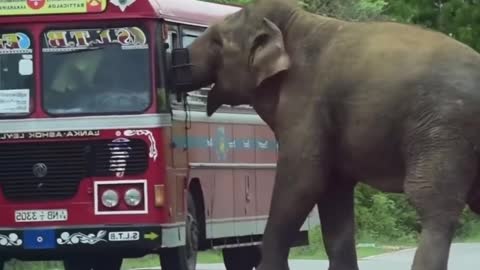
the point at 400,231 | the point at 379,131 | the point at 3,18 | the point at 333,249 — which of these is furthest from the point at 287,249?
the point at 400,231

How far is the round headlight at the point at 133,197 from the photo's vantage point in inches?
630

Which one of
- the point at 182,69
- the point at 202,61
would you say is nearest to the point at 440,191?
the point at 202,61

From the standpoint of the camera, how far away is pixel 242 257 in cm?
1989

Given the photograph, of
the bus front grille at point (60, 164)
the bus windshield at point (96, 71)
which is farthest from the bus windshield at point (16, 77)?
the bus front grille at point (60, 164)

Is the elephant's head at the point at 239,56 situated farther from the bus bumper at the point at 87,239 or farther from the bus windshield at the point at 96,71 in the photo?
the bus bumper at the point at 87,239

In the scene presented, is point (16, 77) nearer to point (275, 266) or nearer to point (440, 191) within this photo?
point (275, 266)

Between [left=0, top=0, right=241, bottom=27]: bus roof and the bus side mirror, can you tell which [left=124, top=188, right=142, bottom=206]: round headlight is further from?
the bus side mirror

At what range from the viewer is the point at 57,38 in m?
16.1

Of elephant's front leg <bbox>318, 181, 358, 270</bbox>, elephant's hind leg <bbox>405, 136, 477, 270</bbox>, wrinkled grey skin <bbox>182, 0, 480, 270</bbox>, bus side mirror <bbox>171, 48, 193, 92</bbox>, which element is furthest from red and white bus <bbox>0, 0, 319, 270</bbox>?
elephant's hind leg <bbox>405, 136, 477, 270</bbox>

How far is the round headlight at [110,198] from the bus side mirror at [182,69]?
307cm

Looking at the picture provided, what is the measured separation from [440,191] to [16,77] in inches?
269

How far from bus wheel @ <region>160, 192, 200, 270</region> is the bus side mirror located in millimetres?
3675

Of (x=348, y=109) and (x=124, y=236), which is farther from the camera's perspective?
(x=124, y=236)

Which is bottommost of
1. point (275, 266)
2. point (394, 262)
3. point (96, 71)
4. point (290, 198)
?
point (394, 262)
